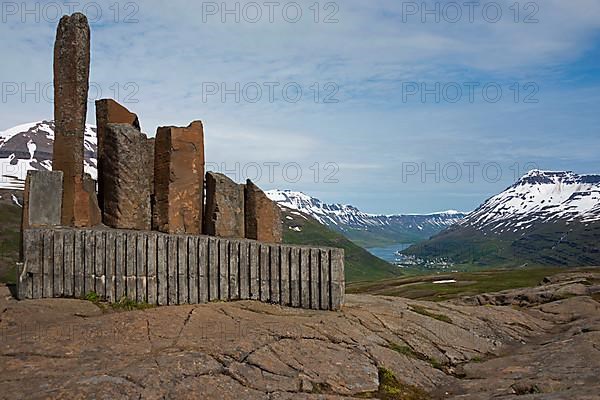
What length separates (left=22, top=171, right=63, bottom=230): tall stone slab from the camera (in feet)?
60.2

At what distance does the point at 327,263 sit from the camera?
17938 mm

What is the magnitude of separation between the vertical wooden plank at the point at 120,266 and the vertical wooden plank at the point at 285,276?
4.54 m

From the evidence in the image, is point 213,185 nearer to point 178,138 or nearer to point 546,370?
point 178,138

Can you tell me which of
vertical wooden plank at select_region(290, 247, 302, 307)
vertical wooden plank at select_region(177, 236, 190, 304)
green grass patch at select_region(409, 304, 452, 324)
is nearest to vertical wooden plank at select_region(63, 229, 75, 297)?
vertical wooden plank at select_region(177, 236, 190, 304)

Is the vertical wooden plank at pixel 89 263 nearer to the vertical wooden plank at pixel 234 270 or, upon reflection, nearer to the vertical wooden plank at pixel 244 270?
the vertical wooden plank at pixel 234 270

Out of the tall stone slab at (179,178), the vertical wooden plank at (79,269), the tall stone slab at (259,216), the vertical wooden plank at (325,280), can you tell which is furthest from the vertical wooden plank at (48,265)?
the vertical wooden plank at (325,280)

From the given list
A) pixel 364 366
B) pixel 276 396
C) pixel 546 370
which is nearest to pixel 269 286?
pixel 364 366

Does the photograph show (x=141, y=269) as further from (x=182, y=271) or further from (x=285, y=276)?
(x=285, y=276)

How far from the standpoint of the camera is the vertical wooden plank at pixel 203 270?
1698 centimetres

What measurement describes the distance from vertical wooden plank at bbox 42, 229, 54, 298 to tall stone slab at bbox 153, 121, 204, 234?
14.7 ft

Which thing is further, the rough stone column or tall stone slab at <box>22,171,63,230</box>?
the rough stone column

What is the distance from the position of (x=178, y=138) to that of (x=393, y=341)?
413 inches

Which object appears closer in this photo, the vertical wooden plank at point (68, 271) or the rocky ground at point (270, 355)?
the rocky ground at point (270, 355)

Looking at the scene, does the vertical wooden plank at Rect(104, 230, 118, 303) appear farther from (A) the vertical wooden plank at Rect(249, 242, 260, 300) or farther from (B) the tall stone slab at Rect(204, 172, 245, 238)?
(B) the tall stone slab at Rect(204, 172, 245, 238)
